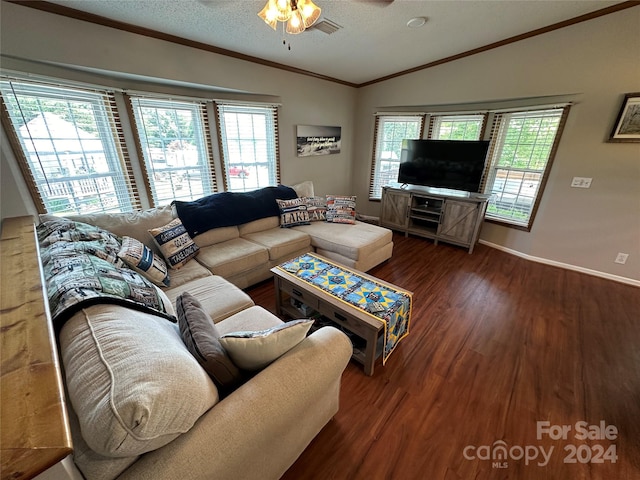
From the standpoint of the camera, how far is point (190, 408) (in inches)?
29.0

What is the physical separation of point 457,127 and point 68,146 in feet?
15.6

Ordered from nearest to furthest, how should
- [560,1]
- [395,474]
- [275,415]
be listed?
[275,415] < [395,474] < [560,1]

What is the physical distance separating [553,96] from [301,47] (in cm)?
298

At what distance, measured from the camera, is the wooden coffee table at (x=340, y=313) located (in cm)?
159

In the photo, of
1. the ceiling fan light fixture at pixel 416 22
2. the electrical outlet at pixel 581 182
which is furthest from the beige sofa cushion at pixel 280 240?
the electrical outlet at pixel 581 182

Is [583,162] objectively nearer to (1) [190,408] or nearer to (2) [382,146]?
(2) [382,146]

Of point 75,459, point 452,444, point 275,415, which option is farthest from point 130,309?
point 452,444

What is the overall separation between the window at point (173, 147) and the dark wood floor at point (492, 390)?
1687 mm

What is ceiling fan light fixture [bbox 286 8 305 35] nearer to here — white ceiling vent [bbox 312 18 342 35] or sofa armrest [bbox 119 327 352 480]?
white ceiling vent [bbox 312 18 342 35]

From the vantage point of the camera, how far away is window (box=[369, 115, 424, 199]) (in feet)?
13.9

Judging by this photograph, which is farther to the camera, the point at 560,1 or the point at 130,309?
the point at 560,1

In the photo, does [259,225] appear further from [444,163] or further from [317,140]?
[444,163]

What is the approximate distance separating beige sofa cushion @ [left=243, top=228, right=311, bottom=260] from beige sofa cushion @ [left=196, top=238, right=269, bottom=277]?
89 mm

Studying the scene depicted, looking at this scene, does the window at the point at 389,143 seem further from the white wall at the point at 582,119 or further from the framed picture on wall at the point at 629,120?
the framed picture on wall at the point at 629,120
